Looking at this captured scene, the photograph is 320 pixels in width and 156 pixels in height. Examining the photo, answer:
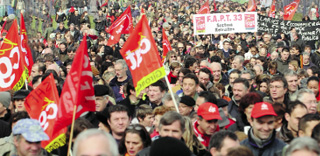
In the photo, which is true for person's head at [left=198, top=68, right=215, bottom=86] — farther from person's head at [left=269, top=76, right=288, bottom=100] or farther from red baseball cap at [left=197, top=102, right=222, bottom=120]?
red baseball cap at [left=197, top=102, right=222, bottom=120]

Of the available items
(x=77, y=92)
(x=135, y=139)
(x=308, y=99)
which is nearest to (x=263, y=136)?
(x=135, y=139)

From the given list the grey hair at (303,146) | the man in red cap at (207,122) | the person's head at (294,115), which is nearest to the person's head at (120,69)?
the man in red cap at (207,122)

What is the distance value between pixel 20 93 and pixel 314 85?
482cm

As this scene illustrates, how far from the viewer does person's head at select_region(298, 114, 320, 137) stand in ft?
23.5

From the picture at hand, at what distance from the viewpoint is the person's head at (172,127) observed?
22.4 ft

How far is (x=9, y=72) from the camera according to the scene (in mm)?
10883

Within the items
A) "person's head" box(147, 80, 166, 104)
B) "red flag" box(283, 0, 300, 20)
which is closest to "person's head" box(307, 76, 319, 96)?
"person's head" box(147, 80, 166, 104)

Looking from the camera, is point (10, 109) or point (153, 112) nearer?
point (153, 112)

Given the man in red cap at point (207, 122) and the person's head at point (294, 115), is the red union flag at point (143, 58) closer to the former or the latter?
the man in red cap at point (207, 122)

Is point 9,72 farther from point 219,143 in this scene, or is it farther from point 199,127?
point 219,143

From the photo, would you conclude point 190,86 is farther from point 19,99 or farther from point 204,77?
point 19,99

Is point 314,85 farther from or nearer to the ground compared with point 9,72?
nearer to the ground

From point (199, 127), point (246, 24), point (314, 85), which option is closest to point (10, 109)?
point (199, 127)

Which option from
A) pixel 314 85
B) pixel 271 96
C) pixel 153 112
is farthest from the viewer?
pixel 314 85
